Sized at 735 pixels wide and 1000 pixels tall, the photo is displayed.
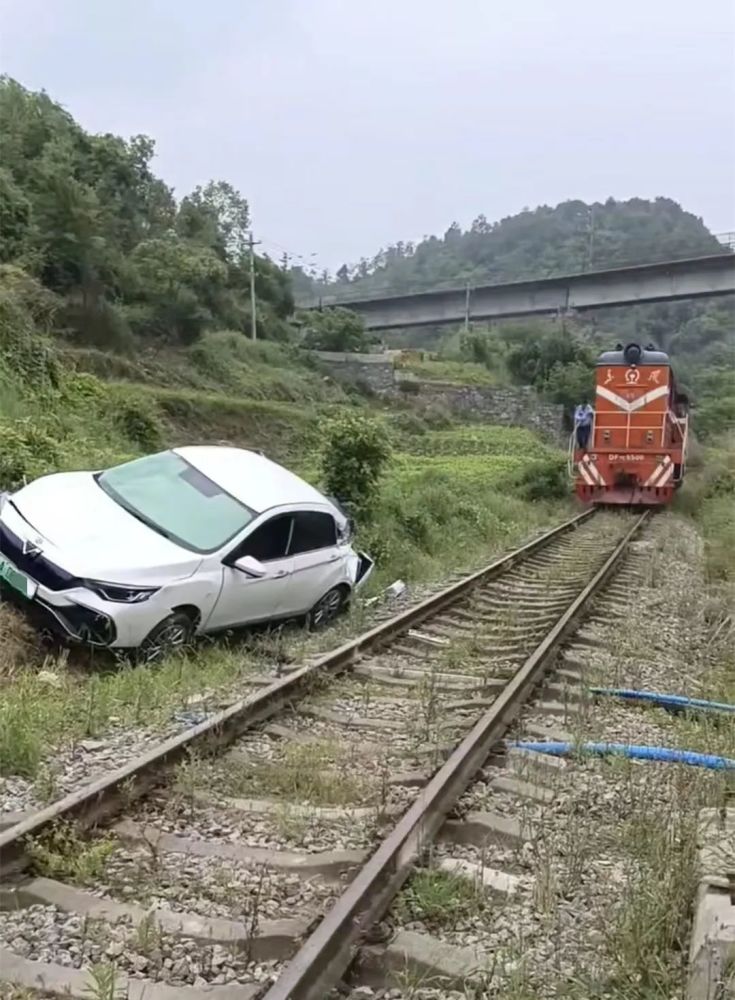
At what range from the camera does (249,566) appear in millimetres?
8148

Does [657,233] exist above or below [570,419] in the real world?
above

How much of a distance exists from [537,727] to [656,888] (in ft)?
8.45

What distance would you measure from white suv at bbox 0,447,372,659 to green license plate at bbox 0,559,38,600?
0.01 metres

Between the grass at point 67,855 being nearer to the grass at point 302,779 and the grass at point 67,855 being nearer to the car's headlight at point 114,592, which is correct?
the grass at point 302,779

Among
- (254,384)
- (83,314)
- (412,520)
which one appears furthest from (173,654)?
(254,384)

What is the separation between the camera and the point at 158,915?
3588 millimetres

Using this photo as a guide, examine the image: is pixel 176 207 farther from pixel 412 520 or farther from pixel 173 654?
pixel 173 654

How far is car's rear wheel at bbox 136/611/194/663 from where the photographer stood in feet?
24.4

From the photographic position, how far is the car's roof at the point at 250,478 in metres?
9.09

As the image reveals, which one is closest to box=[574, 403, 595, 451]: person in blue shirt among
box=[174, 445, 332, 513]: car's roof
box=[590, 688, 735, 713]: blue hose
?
box=[174, 445, 332, 513]: car's roof

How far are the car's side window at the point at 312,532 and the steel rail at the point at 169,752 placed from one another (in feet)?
3.39

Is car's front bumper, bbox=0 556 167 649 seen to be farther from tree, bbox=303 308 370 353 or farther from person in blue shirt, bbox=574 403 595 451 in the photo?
tree, bbox=303 308 370 353

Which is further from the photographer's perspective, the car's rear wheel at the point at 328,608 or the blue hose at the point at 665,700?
the car's rear wheel at the point at 328,608

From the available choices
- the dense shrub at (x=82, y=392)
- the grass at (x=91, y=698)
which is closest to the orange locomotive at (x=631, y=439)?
the dense shrub at (x=82, y=392)
